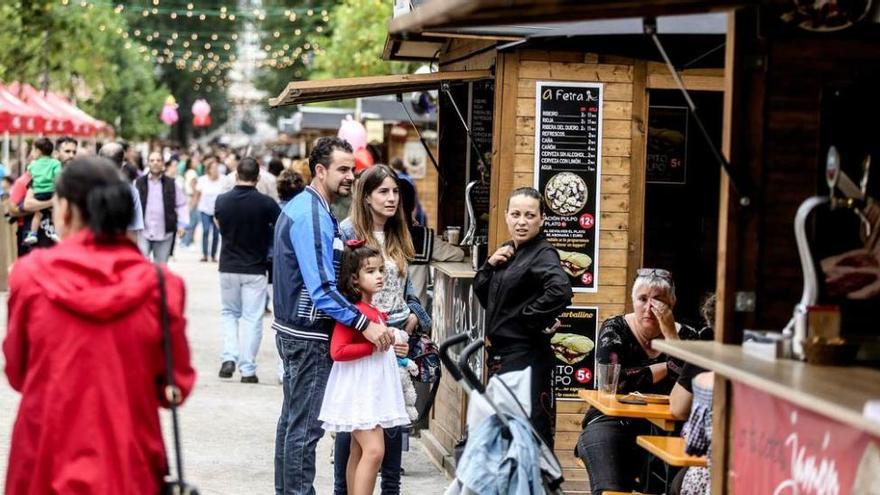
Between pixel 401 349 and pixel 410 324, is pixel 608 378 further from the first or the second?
pixel 410 324

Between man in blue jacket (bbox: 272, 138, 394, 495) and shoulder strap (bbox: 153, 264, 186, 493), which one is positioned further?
man in blue jacket (bbox: 272, 138, 394, 495)

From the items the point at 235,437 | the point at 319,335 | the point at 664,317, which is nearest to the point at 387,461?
the point at 319,335

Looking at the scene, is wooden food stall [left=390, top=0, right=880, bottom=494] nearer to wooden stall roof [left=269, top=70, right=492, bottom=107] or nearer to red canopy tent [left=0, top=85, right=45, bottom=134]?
wooden stall roof [left=269, top=70, right=492, bottom=107]

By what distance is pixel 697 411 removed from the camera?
631 cm

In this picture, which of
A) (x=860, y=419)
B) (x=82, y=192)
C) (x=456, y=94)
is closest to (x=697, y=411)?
(x=860, y=419)

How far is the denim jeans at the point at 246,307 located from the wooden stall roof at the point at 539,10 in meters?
8.55

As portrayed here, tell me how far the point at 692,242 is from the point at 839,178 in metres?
6.40

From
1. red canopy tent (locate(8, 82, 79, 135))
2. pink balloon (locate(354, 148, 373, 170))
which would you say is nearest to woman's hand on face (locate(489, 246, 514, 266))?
pink balloon (locate(354, 148, 373, 170))

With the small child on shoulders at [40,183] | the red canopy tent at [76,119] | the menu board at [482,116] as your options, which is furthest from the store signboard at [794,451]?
the red canopy tent at [76,119]

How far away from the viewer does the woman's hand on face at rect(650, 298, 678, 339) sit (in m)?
7.54

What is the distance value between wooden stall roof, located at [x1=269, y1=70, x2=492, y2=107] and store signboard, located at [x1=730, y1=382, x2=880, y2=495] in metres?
4.51

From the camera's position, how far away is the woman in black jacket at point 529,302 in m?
7.92

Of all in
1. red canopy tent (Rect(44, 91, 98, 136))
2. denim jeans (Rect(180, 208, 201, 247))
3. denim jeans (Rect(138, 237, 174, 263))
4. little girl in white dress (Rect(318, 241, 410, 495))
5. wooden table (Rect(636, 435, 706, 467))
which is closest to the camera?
wooden table (Rect(636, 435, 706, 467))

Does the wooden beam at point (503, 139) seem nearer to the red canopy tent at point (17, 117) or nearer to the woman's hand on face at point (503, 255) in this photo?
the woman's hand on face at point (503, 255)
